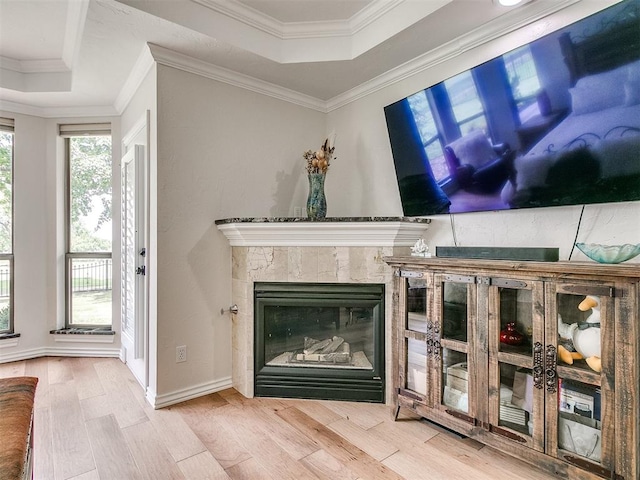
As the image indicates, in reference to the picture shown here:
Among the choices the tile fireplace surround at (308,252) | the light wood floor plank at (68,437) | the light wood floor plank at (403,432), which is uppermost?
the tile fireplace surround at (308,252)

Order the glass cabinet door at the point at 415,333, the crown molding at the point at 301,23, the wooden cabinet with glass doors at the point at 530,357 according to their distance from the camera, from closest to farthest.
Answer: the wooden cabinet with glass doors at the point at 530,357 < the glass cabinet door at the point at 415,333 < the crown molding at the point at 301,23

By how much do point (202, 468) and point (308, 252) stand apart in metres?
1.40

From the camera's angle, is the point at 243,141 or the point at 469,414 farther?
the point at 243,141

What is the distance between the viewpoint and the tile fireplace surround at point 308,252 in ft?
7.70

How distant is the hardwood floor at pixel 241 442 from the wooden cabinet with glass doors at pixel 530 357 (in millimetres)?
163

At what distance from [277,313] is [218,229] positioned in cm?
78

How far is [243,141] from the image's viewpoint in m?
2.74

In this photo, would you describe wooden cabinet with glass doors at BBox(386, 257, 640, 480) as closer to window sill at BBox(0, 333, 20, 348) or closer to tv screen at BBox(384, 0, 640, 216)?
tv screen at BBox(384, 0, 640, 216)

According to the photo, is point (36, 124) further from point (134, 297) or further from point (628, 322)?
point (628, 322)

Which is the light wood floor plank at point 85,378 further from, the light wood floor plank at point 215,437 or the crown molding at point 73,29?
the crown molding at point 73,29

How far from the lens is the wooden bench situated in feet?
3.02

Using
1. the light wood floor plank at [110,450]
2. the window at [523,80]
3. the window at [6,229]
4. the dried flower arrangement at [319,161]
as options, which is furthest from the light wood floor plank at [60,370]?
the window at [523,80]

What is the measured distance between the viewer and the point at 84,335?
334 cm

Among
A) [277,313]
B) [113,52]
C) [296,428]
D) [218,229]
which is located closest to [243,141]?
[218,229]
